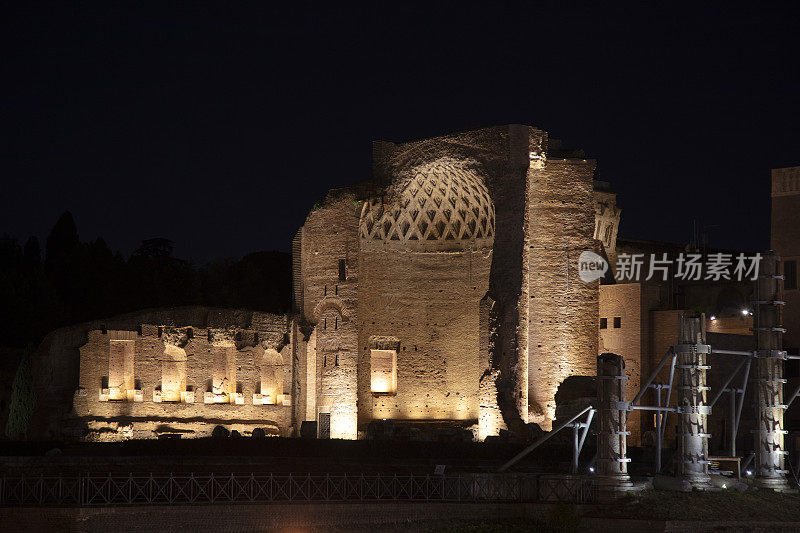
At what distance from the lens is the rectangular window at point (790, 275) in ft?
137

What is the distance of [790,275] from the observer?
138 feet

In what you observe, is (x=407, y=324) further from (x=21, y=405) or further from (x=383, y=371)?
(x=21, y=405)

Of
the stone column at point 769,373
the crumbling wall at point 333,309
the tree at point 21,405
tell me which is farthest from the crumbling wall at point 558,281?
the tree at point 21,405

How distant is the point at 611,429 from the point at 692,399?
10.9 feet

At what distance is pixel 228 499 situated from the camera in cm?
2584

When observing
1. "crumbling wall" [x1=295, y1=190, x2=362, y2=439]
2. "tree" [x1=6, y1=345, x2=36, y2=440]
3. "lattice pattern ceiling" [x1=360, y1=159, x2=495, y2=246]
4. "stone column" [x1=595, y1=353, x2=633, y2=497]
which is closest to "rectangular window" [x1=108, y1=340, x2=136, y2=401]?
"tree" [x1=6, y1=345, x2=36, y2=440]

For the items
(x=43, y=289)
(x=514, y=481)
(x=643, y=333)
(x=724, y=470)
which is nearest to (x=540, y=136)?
(x=643, y=333)

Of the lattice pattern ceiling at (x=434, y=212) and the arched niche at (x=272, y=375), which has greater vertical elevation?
the lattice pattern ceiling at (x=434, y=212)

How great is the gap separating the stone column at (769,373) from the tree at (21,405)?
2492cm

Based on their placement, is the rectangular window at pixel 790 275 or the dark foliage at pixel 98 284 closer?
the rectangular window at pixel 790 275

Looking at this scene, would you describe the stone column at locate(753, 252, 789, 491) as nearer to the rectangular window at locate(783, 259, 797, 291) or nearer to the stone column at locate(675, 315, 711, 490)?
the stone column at locate(675, 315, 711, 490)

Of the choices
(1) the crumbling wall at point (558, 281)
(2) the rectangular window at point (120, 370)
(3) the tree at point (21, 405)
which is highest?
(1) the crumbling wall at point (558, 281)

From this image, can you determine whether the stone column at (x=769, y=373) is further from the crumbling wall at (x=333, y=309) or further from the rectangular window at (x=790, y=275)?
the crumbling wall at (x=333, y=309)

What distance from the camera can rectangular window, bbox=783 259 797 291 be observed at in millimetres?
41750
